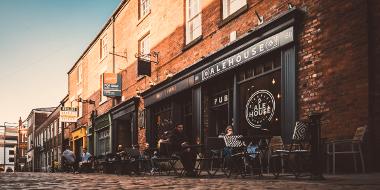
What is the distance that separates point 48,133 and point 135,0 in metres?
31.1

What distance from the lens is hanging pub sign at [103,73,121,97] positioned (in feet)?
71.5

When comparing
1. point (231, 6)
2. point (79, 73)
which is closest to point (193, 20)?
point (231, 6)

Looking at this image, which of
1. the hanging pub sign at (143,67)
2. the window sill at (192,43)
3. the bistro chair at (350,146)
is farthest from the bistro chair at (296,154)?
the hanging pub sign at (143,67)

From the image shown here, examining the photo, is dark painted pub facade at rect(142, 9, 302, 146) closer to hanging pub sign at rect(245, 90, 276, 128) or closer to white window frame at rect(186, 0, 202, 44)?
hanging pub sign at rect(245, 90, 276, 128)

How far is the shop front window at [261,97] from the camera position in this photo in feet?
35.1

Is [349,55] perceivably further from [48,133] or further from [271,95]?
[48,133]

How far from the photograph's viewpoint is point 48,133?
158ft

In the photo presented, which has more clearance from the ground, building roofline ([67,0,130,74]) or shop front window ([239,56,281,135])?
building roofline ([67,0,130,74])

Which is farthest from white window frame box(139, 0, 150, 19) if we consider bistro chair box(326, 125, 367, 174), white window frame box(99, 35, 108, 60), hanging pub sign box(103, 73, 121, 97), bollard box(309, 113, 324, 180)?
bollard box(309, 113, 324, 180)

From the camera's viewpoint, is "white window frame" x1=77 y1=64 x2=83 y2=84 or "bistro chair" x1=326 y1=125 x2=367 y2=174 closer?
"bistro chair" x1=326 y1=125 x2=367 y2=174

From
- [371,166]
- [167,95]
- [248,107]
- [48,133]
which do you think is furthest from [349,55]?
[48,133]

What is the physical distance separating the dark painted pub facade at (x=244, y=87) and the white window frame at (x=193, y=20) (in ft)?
3.97

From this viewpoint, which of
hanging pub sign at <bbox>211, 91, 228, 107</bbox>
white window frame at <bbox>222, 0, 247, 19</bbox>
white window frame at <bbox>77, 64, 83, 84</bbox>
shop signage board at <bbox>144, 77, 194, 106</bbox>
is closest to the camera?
white window frame at <bbox>222, 0, 247, 19</bbox>

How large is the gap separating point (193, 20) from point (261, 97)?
5032 mm
